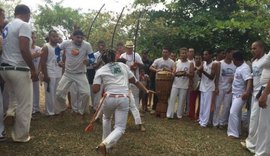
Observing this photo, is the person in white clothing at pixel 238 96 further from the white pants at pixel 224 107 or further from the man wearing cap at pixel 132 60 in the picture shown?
the man wearing cap at pixel 132 60

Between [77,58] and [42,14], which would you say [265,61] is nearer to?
[77,58]

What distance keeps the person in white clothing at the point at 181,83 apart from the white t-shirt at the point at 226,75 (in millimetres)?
1016

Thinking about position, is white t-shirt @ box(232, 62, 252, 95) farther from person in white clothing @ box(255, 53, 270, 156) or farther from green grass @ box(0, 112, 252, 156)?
person in white clothing @ box(255, 53, 270, 156)

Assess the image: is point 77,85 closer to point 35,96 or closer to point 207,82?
point 35,96

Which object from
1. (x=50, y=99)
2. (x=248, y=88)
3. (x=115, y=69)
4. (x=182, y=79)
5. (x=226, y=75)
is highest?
(x=115, y=69)

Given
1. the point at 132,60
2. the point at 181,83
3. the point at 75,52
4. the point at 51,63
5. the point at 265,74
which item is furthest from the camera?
the point at 181,83

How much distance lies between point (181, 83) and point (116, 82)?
4.38m

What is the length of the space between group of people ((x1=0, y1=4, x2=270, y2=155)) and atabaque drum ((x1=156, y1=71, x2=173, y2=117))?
4.9 inches

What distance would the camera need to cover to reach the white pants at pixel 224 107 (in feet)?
30.1

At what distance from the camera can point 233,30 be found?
13.3 metres

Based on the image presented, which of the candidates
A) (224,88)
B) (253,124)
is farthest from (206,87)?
(253,124)

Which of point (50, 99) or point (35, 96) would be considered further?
point (35, 96)

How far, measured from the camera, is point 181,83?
10.2 meters

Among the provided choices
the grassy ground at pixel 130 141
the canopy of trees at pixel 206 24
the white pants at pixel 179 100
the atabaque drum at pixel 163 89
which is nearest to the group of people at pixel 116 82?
the white pants at pixel 179 100
